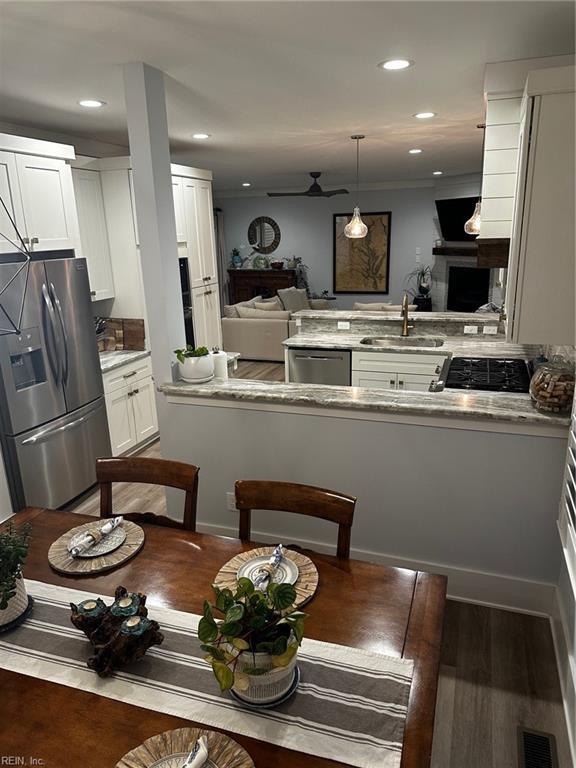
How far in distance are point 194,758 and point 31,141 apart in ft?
11.4

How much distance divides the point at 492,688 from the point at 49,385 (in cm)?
289

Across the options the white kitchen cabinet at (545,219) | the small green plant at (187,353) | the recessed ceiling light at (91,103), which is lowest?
the small green plant at (187,353)

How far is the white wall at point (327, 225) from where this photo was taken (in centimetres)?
948

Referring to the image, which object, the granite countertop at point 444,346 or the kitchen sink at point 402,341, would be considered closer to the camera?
the granite countertop at point 444,346

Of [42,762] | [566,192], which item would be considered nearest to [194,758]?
[42,762]

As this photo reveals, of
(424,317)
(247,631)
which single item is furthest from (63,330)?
(424,317)

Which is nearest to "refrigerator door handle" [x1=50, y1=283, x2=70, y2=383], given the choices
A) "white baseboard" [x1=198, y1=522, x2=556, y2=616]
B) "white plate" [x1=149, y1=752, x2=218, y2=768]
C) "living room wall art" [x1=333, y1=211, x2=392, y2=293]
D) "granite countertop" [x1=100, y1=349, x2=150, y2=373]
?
"granite countertop" [x1=100, y1=349, x2=150, y2=373]

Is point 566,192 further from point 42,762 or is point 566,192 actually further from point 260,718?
point 42,762

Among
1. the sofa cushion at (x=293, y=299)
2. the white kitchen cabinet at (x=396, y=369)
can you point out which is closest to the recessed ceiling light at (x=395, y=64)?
the white kitchen cabinet at (x=396, y=369)

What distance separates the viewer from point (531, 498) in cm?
233

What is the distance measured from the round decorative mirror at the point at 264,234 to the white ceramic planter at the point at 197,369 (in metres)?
8.05

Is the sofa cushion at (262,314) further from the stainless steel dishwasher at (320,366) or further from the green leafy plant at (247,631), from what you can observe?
the green leafy plant at (247,631)

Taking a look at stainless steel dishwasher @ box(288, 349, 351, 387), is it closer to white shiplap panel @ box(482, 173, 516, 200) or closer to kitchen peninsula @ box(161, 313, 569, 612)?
kitchen peninsula @ box(161, 313, 569, 612)

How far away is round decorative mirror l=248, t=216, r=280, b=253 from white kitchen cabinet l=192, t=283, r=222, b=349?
16.5 ft
